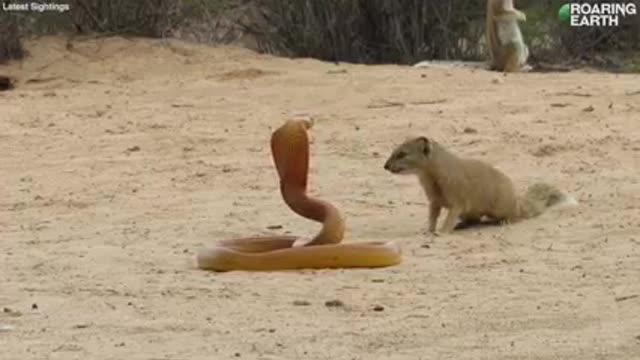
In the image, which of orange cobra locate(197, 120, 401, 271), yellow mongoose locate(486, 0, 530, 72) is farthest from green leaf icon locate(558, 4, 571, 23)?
orange cobra locate(197, 120, 401, 271)

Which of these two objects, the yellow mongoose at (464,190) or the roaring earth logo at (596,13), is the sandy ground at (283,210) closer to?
the yellow mongoose at (464,190)

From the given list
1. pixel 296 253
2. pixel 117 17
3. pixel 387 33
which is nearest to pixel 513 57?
pixel 387 33

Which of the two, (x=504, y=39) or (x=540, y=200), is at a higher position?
(x=540, y=200)

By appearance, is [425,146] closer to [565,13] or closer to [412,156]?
[412,156]

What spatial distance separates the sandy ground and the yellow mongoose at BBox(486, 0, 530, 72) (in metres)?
1.38

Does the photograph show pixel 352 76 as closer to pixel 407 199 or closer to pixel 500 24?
pixel 500 24

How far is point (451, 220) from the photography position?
9266 mm

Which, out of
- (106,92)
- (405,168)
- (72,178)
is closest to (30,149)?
(72,178)

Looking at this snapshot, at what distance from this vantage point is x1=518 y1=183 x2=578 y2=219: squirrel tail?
9.46 meters

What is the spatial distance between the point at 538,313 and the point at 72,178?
490 cm

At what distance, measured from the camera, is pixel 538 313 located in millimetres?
6785

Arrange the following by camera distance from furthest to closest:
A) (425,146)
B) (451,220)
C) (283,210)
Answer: (283,210)
(425,146)
(451,220)

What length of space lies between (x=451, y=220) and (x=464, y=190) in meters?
0.21

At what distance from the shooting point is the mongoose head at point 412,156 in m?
9.53
